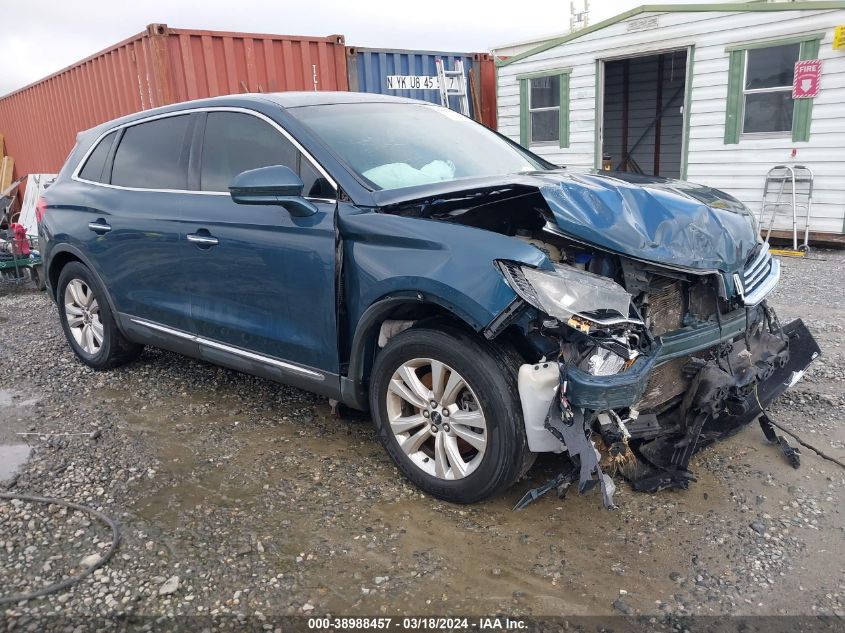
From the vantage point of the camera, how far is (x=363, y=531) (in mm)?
2842

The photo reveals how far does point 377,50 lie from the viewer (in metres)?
10.7

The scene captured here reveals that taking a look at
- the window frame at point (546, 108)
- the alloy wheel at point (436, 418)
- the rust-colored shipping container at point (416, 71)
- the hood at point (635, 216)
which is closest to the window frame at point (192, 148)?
the hood at point (635, 216)

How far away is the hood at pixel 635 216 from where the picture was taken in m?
2.74

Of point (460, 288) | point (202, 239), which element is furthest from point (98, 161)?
point (460, 288)

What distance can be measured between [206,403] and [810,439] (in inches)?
138

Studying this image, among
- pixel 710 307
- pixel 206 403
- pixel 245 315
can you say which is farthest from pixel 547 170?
pixel 206 403

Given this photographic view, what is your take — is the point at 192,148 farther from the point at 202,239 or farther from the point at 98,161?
the point at 98,161

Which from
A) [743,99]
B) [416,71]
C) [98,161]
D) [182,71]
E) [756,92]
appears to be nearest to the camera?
[98,161]

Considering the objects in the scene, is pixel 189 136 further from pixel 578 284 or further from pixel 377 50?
pixel 377 50

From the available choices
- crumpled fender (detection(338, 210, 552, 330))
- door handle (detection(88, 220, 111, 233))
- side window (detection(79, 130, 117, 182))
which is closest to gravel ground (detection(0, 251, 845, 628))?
crumpled fender (detection(338, 210, 552, 330))

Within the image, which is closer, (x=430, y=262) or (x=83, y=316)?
(x=430, y=262)

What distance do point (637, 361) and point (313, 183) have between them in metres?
1.74

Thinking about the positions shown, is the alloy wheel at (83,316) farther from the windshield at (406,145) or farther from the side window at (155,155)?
the windshield at (406,145)

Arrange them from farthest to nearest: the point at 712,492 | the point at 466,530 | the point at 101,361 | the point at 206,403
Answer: the point at 101,361
the point at 206,403
the point at 712,492
the point at 466,530
